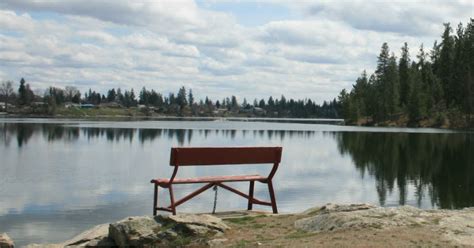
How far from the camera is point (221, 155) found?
14.1 meters

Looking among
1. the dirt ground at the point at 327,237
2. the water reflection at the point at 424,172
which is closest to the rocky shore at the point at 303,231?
the dirt ground at the point at 327,237

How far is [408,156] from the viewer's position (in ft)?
136

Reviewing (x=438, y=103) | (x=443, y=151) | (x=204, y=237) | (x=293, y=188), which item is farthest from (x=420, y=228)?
(x=438, y=103)

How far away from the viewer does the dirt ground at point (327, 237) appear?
888 centimetres

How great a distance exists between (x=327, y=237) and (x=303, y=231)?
3.40 ft

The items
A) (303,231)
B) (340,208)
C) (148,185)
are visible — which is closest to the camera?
(303,231)

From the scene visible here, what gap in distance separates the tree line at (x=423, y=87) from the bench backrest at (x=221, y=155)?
101 m

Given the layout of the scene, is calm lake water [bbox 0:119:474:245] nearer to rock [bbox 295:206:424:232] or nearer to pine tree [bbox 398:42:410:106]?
rock [bbox 295:206:424:232]

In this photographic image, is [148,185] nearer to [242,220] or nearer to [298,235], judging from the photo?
[242,220]

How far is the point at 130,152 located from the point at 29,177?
50.8ft

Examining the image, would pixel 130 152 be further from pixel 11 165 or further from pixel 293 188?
pixel 293 188

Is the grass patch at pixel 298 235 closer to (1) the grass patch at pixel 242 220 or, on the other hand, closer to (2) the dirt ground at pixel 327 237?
(2) the dirt ground at pixel 327 237

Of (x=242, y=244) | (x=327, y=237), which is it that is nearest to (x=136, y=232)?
(x=242, y=244)

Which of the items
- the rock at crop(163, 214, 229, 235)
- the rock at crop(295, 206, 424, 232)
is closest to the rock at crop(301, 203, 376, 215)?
the rock at crop(295, 206, 424, 232)
